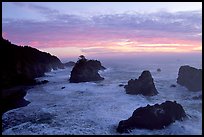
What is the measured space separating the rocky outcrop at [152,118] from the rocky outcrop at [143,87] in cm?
1018

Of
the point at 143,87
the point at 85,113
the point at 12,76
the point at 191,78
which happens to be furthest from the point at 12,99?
the point at 191,78

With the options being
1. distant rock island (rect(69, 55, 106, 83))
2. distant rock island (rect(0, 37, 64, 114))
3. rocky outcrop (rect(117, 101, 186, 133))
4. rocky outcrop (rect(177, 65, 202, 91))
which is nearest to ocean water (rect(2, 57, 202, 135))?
rocky outcrop (rect(117, 101, 186, 133))

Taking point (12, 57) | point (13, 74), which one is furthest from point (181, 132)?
point (12, 57)

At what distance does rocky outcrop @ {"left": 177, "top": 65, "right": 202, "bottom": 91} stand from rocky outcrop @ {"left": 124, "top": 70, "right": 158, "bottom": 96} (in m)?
6.70

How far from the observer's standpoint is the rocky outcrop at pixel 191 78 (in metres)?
35.2

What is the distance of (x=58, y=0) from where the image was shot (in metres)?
5.10

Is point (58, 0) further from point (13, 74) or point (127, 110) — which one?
point (13, 74)

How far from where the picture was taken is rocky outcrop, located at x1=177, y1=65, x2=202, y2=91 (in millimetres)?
35250

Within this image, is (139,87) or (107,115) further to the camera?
(139,87)

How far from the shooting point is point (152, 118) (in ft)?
62.1

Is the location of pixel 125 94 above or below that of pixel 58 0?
below

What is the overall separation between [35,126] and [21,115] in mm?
3872

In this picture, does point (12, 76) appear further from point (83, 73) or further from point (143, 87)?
point (143, 87)

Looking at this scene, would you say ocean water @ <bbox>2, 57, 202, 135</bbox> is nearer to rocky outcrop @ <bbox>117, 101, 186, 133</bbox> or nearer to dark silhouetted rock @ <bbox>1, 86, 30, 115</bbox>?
rocky outcrop @ <bbox>117, 101, 186, 133</bbox>
